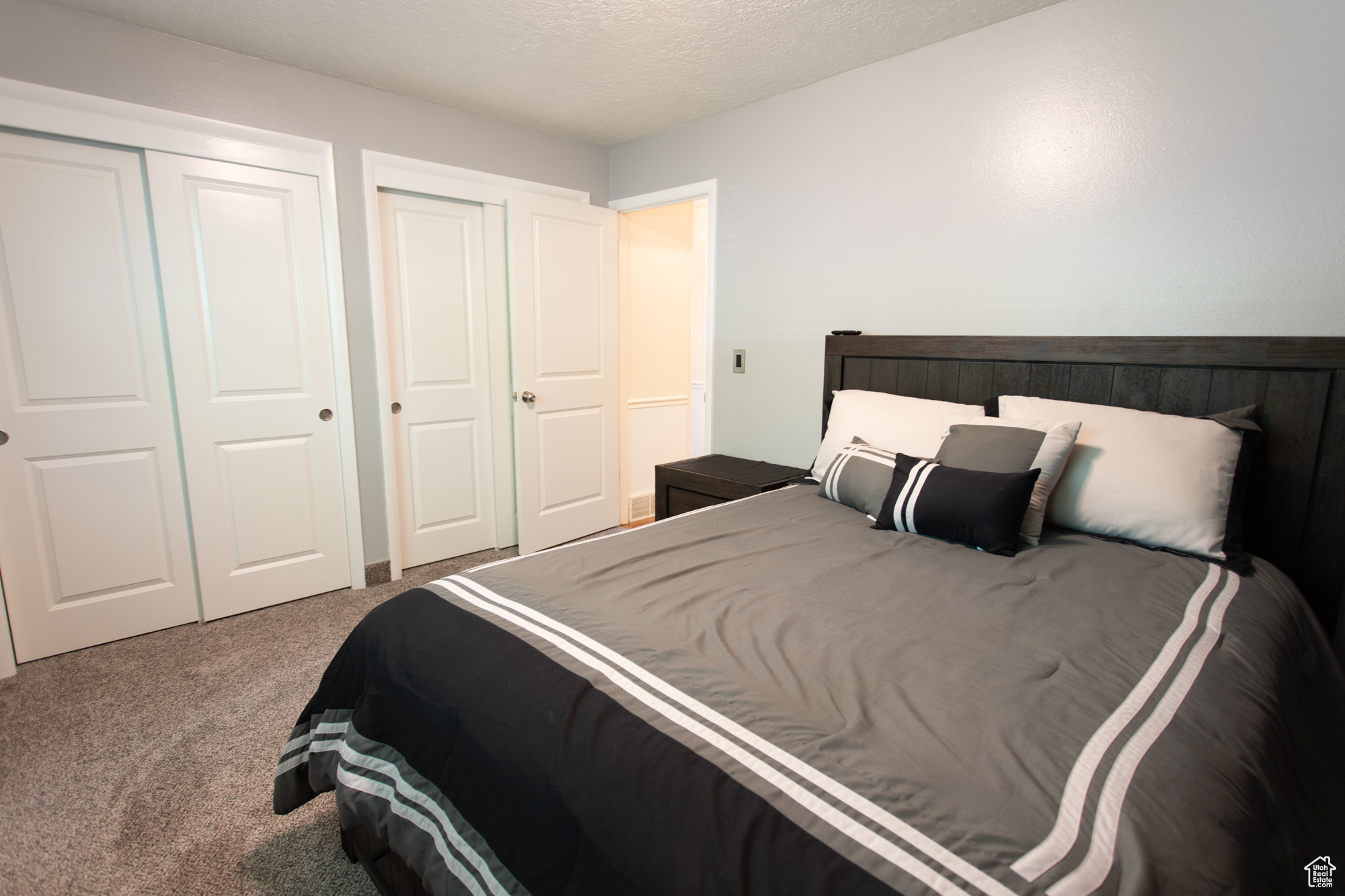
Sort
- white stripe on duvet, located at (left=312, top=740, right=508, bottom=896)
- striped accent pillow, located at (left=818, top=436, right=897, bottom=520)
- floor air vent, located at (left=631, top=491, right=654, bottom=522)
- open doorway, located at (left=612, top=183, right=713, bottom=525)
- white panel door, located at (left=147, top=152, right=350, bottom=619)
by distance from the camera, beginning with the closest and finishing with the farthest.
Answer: white stripe on duvet, located at (left=312, top=740, right=508, bottom=896) < striped accent pillow, located at (left=818, top=436, right=897, bottom=520) < white panel door, located at (left=147, top=152, right=350, bottom=619) < open doorway, located at (left=612, top=183, right=713, bottom=525) < floor air vent, located at (left=631, top=491, right=654, bottom=522)

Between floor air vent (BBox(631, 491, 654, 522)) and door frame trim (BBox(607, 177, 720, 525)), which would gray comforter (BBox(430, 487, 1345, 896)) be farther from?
floor air vent (BBox(631, 491, 654, 522))

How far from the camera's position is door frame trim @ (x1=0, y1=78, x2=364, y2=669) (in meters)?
2.19

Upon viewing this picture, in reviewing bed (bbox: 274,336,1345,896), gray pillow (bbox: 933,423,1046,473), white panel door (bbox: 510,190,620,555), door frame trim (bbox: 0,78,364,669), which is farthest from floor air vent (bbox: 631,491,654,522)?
gray pillow (bbox: 933,423,1046,473)

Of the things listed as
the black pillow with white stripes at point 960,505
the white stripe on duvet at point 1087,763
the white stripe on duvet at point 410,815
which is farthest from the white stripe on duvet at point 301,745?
the black pillow with white stripes at point 960,505

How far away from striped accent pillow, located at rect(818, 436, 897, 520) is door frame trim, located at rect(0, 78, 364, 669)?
2262 mm

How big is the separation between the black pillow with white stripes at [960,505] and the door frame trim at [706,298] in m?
1.65

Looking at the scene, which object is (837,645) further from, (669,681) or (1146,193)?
(1146,193)

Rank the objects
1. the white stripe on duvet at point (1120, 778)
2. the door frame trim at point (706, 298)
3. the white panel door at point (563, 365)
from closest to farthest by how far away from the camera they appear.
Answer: the white stripe on duvet at point (1120, 778), the door frame trim at point (706, 298), the white panel door at point (563, 365)

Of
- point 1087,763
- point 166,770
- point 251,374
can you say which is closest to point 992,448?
point 1087,763

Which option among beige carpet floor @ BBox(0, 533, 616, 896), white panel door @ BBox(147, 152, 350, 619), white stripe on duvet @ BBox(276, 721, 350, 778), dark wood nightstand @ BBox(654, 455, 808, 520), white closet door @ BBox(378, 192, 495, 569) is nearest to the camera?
white stripe on duvet @ BBox(276, 721, 350, 778)

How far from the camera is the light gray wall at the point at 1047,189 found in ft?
5.88

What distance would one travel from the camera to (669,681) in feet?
3.49

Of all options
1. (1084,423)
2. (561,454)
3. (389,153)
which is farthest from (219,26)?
(1084,423)

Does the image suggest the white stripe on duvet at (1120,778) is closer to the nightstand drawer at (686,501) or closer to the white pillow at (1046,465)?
the white pillow at (1046,465)
